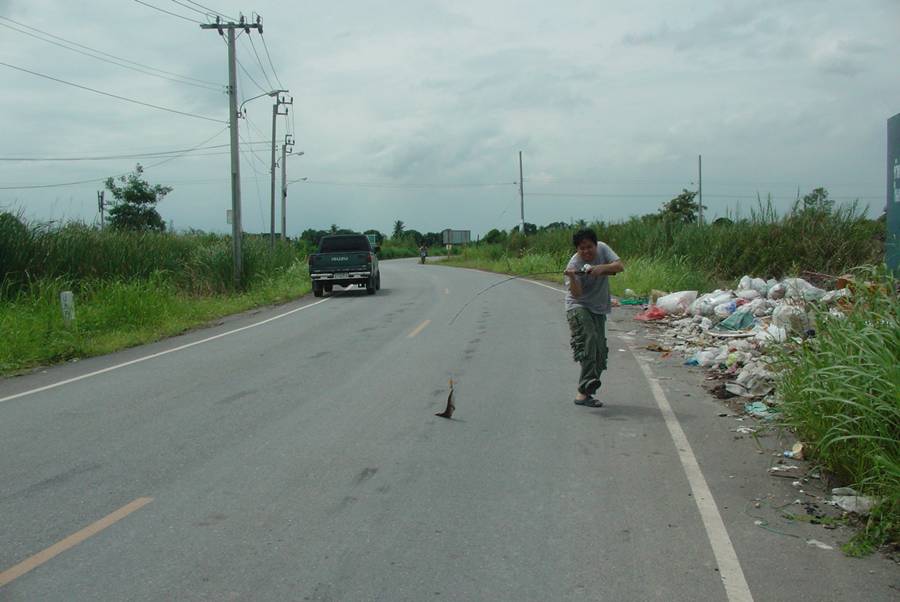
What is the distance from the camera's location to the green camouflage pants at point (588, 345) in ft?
29.5

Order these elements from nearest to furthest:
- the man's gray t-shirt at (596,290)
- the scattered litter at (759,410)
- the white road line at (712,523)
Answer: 1. the white road line at (712,523)
2. the scattered litter at (759,410)
3. the man's gray t-shirt at (596,290)

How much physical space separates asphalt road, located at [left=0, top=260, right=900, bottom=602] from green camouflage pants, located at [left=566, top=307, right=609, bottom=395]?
345 millimetres

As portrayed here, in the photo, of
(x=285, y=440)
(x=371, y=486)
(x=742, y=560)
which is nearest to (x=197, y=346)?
(x=285, y=440)

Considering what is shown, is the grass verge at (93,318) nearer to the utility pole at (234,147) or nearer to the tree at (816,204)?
the utility pole at (234,147)

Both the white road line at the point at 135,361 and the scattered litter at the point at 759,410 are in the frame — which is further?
the white road line at the point at 135,361

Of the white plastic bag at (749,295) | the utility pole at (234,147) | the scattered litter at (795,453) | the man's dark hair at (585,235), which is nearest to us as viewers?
the scattered litter at (795,453)

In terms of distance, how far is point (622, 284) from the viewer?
27250 mm

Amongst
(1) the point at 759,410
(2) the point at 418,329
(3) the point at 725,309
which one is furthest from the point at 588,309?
(2) the point at 418,329

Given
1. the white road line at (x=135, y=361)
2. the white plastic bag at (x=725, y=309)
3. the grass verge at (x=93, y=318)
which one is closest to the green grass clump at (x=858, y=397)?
the white plastic bag at (x=725, y=309)

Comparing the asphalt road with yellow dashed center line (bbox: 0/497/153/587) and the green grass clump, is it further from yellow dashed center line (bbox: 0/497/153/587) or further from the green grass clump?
the green grass clump

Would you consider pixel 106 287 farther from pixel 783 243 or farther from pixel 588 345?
pixel 783 243

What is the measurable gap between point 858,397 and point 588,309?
347 cm

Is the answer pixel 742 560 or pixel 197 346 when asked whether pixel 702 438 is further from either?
pixel 197 346

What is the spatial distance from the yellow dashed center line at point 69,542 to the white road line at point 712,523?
3.75 meters
